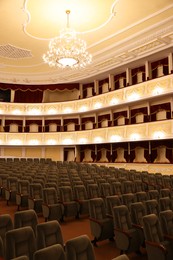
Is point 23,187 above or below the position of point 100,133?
below

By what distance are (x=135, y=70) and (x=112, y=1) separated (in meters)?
5.37

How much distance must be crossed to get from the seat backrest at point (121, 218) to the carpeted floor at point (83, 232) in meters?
0.31

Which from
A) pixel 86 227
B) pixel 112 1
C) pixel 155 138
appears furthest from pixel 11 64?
pixel 86 227

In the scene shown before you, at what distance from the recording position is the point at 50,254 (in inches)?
77.4

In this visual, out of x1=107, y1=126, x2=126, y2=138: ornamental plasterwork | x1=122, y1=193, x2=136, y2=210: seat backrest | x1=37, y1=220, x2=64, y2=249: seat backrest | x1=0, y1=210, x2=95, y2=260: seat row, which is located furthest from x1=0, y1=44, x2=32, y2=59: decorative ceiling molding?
x1=37, y1=220, x2=64, y2=249: seat backrest

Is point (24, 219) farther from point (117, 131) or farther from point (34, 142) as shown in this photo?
point (34, 142)

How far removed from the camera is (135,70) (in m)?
13.3

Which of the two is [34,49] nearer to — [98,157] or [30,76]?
[30,76]

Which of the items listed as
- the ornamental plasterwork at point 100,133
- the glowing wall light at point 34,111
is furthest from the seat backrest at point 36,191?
the glowing wall light at point 34,111

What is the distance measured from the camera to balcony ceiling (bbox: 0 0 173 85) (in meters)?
8.66

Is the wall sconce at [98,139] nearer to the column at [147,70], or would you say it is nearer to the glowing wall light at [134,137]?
the glowing wall light at [134,137]

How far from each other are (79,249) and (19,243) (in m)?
0.58

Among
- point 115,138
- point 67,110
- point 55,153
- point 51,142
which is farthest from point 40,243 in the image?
point 55,153

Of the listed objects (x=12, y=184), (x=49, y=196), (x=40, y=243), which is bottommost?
(x=40, y=243)
